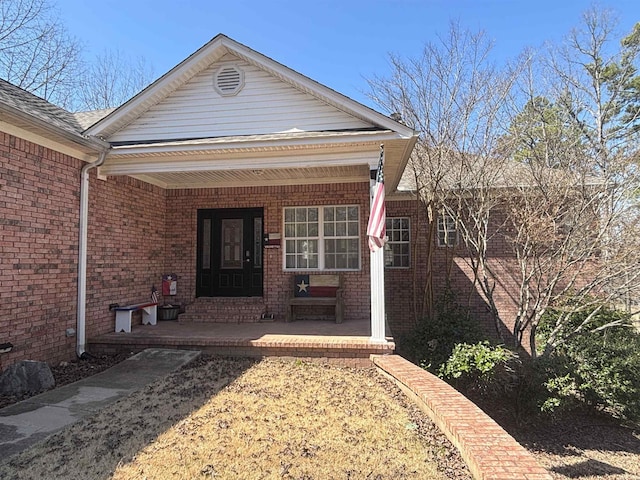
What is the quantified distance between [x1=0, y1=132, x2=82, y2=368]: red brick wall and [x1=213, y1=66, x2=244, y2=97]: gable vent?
2.71m

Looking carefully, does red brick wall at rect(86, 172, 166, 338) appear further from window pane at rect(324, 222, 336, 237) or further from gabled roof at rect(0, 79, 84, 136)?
window pane at rect(324, 222, 336, 237)

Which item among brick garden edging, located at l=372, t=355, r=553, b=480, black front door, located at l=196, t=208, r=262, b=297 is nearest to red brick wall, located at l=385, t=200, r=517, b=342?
black front door, located at l=196, t=208, r=262, b=297

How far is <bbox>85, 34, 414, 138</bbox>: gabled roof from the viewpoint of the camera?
6.45 metres

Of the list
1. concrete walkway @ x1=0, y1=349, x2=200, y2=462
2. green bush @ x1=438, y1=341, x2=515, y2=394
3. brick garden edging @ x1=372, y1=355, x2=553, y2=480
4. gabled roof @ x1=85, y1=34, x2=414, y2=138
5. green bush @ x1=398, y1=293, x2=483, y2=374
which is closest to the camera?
brick garden edging @ x1=372, y1=355, x2=553, y2=480

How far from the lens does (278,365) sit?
579 centimetres

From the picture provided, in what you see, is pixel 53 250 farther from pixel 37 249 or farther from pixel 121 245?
pixel 121 245

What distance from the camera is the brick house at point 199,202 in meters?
5.50

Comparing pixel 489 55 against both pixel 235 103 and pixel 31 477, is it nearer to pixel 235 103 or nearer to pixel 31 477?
pixel 235 103

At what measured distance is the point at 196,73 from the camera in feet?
23.1

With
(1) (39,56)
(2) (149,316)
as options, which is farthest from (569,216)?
(1) (39,56)

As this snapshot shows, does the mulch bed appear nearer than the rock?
No

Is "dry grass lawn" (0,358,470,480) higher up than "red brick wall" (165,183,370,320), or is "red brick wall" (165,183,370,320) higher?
"red brick wall" (165,183,370,320)

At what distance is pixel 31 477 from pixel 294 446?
6.49 feet

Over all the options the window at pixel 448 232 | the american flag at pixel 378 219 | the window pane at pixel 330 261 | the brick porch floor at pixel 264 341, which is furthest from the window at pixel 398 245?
the american flag at pixel 378 219
